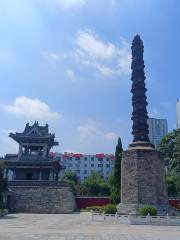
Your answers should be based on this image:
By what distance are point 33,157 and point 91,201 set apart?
38.2 feet

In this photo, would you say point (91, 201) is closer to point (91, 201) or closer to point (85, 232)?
point (91, 201)

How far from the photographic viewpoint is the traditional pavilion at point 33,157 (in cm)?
5112

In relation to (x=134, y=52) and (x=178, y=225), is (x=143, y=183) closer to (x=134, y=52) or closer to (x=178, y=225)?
(x=178, y=225)

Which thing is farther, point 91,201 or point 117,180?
point 91,201

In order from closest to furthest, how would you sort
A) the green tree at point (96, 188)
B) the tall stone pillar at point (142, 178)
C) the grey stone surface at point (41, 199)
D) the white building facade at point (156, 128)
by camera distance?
the tall stone pillar at point (142, 178)
the grey stone surface at point (41, 199)
the green tree at point (96, 188)
the white building facade at point (156, 128)

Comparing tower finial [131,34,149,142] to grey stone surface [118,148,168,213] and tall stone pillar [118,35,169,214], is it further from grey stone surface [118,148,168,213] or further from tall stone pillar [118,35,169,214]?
grey stone surface [118,148,168,213]

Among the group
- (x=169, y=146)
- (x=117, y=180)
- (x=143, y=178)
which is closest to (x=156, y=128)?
(x=169, y=146)

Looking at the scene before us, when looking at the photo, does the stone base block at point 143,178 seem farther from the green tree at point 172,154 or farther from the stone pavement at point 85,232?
the green tree at point 172,154

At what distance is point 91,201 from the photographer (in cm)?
5175

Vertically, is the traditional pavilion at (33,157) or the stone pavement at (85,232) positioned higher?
the traditional pavilion at (33,157)

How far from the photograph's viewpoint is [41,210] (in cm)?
4331

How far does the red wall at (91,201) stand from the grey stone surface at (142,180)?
64.7ft

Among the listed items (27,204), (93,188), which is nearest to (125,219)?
(27,204)

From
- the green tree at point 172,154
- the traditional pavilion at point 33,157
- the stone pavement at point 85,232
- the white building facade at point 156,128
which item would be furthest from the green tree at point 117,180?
the white building facade at point 156,128
